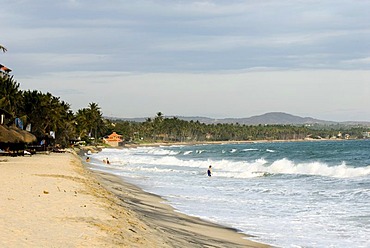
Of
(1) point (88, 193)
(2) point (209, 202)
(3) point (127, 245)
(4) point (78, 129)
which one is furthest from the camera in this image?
(4) point (78, 129)

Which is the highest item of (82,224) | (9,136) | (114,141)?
(9,136)

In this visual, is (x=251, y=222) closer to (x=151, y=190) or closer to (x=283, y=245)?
(x=283, y=245)

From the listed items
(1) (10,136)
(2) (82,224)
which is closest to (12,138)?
(1) (10,136)

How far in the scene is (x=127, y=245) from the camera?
8609mm

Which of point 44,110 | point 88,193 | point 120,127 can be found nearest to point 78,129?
point 44,110

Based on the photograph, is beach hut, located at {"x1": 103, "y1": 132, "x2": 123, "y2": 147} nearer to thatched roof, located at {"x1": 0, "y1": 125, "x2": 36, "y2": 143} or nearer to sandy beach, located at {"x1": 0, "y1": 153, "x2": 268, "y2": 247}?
thatched roof, located at {"x1": 0, "y1": 125, "x2": 36, "y2": 143}

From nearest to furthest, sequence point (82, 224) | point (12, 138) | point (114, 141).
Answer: point (82, 224)
point (12, 138)
point (114, 141)

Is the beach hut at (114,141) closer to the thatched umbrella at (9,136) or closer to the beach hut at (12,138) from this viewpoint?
the beach hut at (12,138)

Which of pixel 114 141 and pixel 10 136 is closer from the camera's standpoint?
pixel 10 136

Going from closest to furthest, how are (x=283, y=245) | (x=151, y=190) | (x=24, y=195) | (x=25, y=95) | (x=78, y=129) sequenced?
(x=283, y=245), (x=24, y=195), (x=151, y=190), (x=25, y=95), (x=78, y=129)

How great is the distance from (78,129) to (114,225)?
105m

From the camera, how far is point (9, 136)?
32844 millimetres

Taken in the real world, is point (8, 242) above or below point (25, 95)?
below

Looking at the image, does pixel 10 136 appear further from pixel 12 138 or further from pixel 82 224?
pixel 82 224
